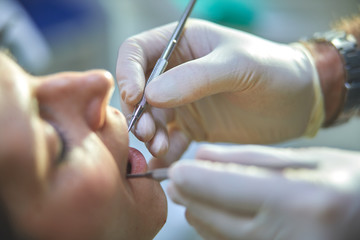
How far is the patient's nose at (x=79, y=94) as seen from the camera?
729 mm

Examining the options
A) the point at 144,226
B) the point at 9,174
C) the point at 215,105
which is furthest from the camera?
the point at 215,105

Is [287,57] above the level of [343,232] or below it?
above

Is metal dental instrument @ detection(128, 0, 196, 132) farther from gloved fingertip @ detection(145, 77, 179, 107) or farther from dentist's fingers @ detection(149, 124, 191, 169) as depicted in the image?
dentist's fingers @ detection(149, 124, 191, 169)

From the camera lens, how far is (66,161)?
2.25ft

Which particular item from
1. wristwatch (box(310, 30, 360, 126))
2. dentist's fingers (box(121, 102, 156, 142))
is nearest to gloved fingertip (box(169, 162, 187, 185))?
dentist's fingers (box(121, 102, 156, 142))

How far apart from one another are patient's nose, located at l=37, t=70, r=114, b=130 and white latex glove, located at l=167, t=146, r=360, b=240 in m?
0.23

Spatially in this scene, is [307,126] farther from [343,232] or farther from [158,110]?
[343,232]

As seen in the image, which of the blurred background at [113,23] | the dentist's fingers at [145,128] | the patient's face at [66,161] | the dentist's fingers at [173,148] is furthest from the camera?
the blurred background at [113,23]

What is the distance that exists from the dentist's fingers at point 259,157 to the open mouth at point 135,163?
0.18 metres

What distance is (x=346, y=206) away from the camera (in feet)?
2.16

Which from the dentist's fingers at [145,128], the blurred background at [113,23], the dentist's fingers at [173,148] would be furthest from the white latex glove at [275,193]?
the blurred background at [113,23]

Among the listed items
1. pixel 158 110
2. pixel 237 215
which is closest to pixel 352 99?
pixel 158 110

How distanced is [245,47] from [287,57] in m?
0.20

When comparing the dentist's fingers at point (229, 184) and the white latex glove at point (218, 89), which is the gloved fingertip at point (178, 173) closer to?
the dentist's fingers at point (229, 184)
